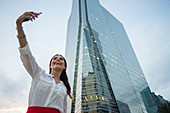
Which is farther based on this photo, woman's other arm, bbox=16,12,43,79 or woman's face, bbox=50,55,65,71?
woman's face, bbox=50,55,65,71

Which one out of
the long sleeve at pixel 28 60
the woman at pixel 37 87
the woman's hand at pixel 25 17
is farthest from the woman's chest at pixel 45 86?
the woman's hand at pixel 25 17

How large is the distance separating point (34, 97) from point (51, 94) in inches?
7.7

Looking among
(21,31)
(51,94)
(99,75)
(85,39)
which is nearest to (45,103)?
(51,94)

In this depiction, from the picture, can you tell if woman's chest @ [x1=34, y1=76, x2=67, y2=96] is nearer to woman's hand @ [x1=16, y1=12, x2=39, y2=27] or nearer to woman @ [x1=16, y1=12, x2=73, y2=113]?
woman @ [x1=16, y1=12, x2=73, y2=113]

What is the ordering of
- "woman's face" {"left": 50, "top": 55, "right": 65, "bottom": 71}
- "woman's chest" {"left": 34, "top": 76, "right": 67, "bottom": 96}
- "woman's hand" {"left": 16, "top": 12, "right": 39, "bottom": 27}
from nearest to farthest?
"woman's hand" {"left": 16, "top": 12, "right": 39, "bottom": 27} → "woman's chest" {"left": 34, "top": 76, "right": 67, "bottom": 96} → "woman's face" {"left": 50, "top": 55, "right": 65, "bottom": 71}

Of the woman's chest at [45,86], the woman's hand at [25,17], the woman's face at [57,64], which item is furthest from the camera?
the woman's face at [57,64]

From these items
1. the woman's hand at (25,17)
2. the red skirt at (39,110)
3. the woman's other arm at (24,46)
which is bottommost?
the red skirt at (39,110)

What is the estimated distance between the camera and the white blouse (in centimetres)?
110

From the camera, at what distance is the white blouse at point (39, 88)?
1.10 meters

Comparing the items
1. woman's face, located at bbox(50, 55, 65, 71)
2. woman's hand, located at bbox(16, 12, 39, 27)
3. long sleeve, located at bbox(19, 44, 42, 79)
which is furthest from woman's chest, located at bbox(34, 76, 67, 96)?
woman's hand, located at bbox(16, 12, 39, 27)

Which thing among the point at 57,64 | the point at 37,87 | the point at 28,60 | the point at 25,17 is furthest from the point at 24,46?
the point at 57,64

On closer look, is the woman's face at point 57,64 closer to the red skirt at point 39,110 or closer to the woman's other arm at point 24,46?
the woman's other arm at point 24,46

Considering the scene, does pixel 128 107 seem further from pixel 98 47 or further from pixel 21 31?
pixel 21 31

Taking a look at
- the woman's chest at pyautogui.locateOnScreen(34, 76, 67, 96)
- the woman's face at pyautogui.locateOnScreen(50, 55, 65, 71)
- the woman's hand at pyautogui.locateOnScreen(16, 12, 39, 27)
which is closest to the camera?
the woman's hand at pyautogui.locateOnScreen(16, 12, 39, 27)
